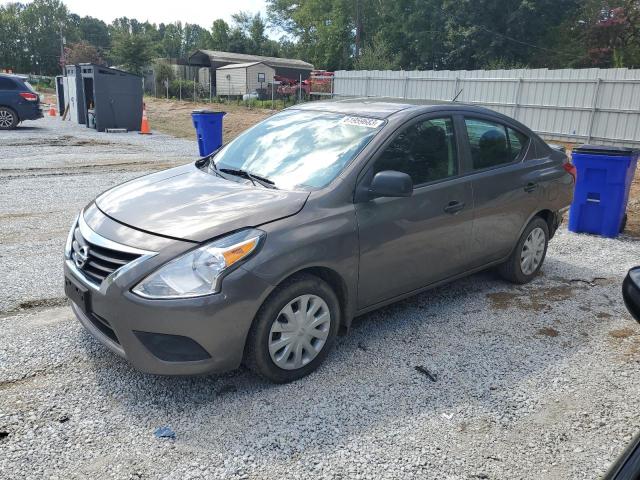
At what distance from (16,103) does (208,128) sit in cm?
940

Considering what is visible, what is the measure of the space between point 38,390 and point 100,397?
384 mm

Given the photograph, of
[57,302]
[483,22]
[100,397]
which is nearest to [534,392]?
[100,397]

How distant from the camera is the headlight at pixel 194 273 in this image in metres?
2.94

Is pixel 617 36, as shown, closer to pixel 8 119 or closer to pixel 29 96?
pixel 29 96

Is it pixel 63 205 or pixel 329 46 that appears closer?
pixel 63 205

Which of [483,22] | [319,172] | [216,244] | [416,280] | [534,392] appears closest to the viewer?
[216,244]

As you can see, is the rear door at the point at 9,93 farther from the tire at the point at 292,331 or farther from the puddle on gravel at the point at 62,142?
the tire at the point at 292,331

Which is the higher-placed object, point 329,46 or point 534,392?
point 329,46

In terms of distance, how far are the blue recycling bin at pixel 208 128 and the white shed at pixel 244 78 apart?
101 ft

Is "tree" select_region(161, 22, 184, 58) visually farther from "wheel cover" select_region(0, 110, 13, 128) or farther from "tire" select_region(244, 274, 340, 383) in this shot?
"tire" select_region(244, 274, 340, 383)

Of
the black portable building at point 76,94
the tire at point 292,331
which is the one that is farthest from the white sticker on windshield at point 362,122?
the black portable building at point 76,94

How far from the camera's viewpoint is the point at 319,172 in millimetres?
3744

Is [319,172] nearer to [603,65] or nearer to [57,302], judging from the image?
[57,302]

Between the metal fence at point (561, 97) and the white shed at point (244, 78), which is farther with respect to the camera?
the white shed at point (244, 78)
